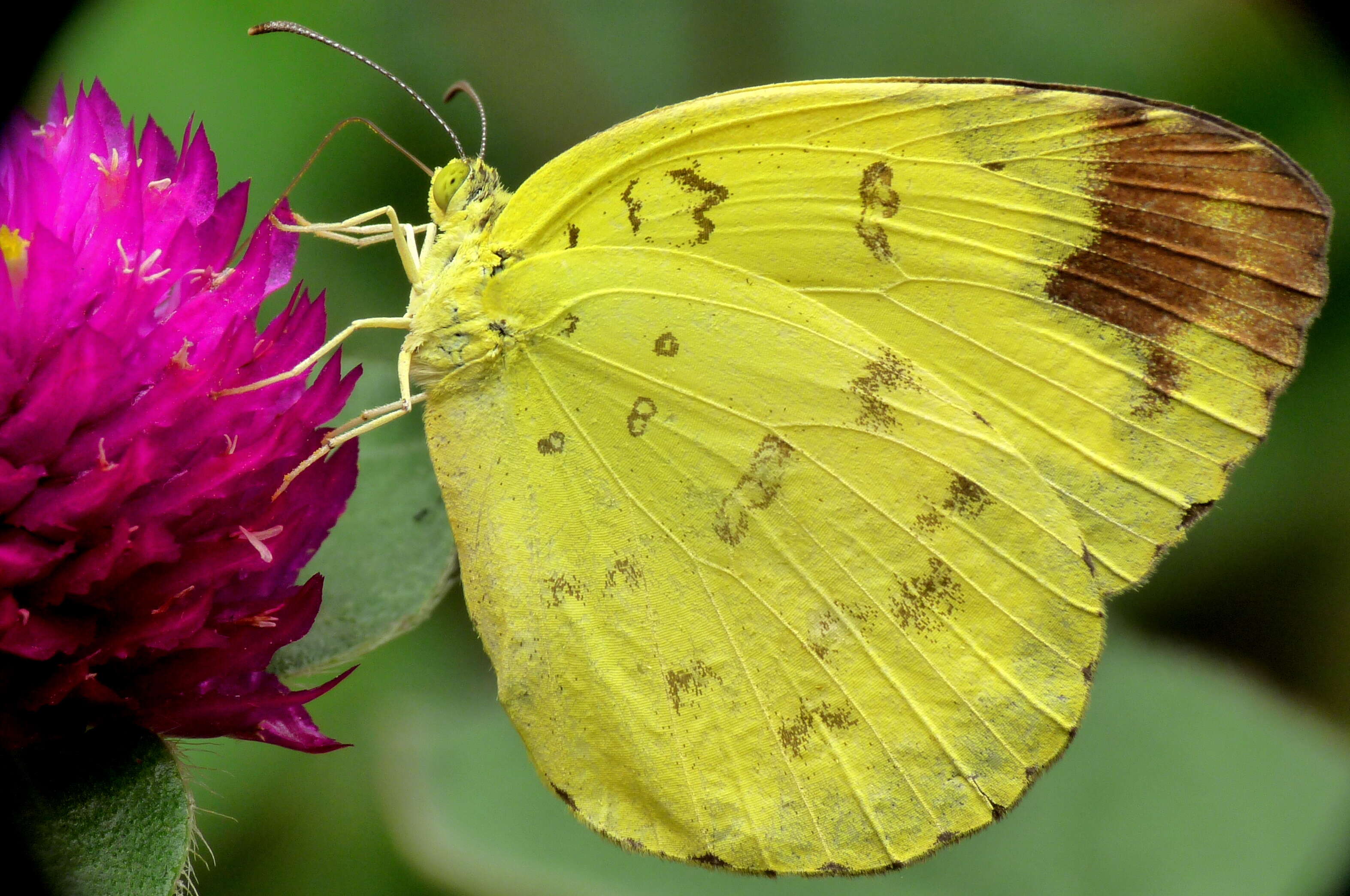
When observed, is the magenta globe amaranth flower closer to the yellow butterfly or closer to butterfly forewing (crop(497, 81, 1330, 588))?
the yellow butterfly

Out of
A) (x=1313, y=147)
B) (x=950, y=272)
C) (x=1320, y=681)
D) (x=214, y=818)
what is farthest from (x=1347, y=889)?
(x=214, y=818)

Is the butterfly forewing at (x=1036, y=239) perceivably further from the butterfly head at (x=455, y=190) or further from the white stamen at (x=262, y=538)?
the white stamen at (x=262, y=538)

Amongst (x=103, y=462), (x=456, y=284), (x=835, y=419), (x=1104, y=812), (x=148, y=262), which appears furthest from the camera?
(x=1104, y=812)

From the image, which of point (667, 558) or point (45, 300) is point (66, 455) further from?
point (667, 558)

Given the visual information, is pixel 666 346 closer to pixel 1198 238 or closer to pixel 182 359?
pixel 182 359

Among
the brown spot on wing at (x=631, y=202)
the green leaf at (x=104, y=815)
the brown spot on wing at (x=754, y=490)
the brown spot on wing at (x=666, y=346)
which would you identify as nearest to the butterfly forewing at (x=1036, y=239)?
the brown spot on wing at (x=631, y=202)

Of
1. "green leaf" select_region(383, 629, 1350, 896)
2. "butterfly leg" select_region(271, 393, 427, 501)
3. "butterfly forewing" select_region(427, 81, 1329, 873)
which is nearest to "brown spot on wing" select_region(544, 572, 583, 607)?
"butterfly forewing" select_region(427, 81, 1329, 873)

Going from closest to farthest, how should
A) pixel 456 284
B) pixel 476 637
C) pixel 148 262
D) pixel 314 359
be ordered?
pixel 148 262, pixel 314 359, pixel 456 284, pixel 476 637

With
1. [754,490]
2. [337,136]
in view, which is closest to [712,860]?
[754,490]
